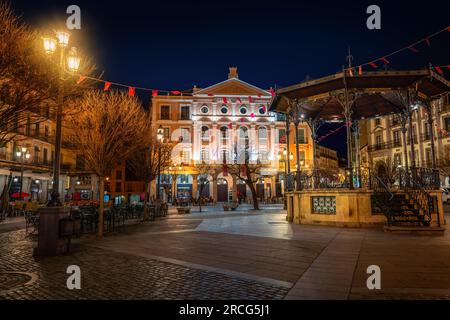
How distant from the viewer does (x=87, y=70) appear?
10.2 meters

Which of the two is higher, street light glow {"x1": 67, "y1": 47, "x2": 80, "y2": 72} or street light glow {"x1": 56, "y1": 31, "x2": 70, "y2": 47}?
street light glow {"x1": 56, "y1": 31, "x2": 70, "y2": 47}

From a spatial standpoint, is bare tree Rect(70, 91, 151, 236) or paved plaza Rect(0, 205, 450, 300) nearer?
paved plaza Rect(0, 205, 450, 300)

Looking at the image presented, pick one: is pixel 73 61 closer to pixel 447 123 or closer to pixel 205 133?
pixel 205 133

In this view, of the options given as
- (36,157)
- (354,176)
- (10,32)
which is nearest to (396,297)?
(10,32)

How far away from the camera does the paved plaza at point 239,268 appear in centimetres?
466

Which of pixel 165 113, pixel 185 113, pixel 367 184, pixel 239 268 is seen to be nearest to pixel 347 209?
pixel 367 184

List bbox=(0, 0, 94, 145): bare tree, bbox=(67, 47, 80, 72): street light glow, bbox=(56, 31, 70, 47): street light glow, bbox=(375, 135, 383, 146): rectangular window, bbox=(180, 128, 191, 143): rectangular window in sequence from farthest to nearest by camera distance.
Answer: bbox=(180, 128, 191, 143): rectangular window → bbox=(375, 135, 383, 146): rectangular window → bbox=(67, 47, 80, 72): street light glow → bbox=(56, 31, 70, 47): street light glow → bbox=(0, 0, 94, 145): bare tree

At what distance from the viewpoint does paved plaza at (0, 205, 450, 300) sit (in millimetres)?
4664

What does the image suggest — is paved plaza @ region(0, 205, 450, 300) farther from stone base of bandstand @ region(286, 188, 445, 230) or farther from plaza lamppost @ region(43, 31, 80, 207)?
stone base of bandstand @ region(286, 188, 445, 230)

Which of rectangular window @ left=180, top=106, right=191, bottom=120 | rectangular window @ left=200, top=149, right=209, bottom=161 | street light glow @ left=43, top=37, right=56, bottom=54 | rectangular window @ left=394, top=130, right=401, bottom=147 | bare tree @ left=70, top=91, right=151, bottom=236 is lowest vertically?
bare tree @ left=70, top=91, right=151, bottom=236

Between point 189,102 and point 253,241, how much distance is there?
4528 cm

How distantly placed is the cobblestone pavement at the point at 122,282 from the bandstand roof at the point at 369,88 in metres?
10.2

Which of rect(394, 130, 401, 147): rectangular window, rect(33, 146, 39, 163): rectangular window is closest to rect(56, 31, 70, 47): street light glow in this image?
rect(33, 146, 39, 163): rectangular window
